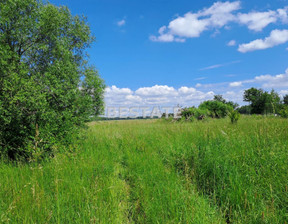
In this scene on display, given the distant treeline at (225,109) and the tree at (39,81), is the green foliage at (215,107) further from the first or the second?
the tree at (39,81)

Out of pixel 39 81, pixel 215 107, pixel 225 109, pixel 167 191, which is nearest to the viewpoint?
pixel 167 191

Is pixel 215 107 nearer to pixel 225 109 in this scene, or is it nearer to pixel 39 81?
pixel 225 109

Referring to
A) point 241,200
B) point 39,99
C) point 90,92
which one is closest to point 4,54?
point 39,99

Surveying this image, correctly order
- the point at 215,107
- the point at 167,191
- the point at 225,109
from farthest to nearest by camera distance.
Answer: the point at 215,107
the point at 225,109
the point at 167,191

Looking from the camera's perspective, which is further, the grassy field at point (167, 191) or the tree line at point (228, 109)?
the tree line at point (228, 109)

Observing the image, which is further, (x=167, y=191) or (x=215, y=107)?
(x=215, y=107)

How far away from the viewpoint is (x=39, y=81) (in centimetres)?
713

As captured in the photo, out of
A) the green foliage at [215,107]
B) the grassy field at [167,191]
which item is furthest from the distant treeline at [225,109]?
the grassy field at [167,191]

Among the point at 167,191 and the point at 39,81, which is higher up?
the point at 39,81

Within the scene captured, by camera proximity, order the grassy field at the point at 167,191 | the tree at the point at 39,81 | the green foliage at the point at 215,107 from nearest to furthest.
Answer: the grassy field at the point at 167,191 < the tree at the point at 39,81 < the green foliage at the point at 215,107

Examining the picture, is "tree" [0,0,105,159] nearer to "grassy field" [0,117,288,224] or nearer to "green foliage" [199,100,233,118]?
"grassy field" [0,117,288,224]

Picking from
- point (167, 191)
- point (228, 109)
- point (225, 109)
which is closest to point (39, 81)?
point (167, 191)

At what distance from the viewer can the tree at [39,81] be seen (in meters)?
6.35

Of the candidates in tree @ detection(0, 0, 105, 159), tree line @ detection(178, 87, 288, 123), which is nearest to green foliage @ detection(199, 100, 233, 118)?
tree line @ detection(178, 87, 288, 123)
